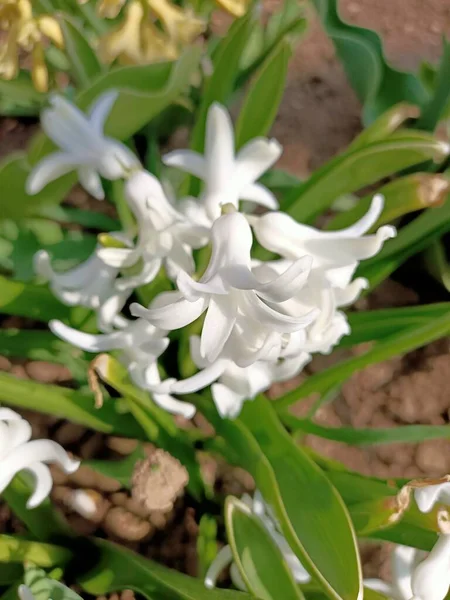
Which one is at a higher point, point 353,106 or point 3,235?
point 353,106

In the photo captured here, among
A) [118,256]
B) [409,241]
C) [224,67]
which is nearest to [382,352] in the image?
[409,241]

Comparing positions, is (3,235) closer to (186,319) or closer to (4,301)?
(4,301)

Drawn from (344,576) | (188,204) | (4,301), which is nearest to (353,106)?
(188,204)

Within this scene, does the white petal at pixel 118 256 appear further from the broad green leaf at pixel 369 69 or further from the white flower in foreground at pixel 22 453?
the broad green leaf at pixel 369 69

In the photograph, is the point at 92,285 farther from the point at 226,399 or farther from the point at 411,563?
the point at 411,563

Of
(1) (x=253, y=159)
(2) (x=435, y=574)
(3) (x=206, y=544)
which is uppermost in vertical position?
(1) (x=253, y=159)

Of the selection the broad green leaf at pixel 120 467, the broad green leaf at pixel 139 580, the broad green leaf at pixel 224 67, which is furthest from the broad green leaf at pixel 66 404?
the broad green leaf at pixel 224 67
